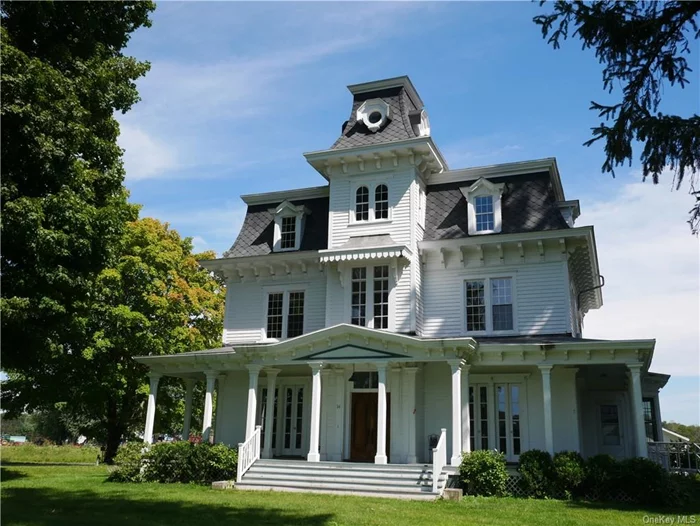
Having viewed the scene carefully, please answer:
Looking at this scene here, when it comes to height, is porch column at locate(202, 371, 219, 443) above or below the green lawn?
above

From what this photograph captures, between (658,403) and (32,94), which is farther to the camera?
(658,403)

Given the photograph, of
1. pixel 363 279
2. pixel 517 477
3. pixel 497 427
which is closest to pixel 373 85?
pixel 363 279

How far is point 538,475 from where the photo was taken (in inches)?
615

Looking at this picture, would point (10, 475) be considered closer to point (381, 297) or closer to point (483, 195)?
point (381, 297)

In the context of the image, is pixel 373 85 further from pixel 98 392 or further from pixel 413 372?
pixel 98 392

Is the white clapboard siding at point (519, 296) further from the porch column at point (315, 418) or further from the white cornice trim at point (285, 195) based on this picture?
the white cornice trim at point (285, 195)

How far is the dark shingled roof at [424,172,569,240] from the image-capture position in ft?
65.3

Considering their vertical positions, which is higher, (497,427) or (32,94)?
(32,94)

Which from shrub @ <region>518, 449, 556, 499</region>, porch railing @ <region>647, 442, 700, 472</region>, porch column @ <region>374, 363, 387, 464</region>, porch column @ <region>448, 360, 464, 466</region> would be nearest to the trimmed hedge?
porch column @ <region>374, 363, 387, 464</region>

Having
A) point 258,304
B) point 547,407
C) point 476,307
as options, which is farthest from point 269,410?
point 547,407

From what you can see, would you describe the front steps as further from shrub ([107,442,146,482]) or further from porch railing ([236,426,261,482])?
shrub ([107,442,146,482])

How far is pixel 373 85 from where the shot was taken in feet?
74.7

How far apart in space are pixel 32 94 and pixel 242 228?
12.7 metres

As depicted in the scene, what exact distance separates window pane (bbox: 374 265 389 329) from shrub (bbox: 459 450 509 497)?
569 centimetres
